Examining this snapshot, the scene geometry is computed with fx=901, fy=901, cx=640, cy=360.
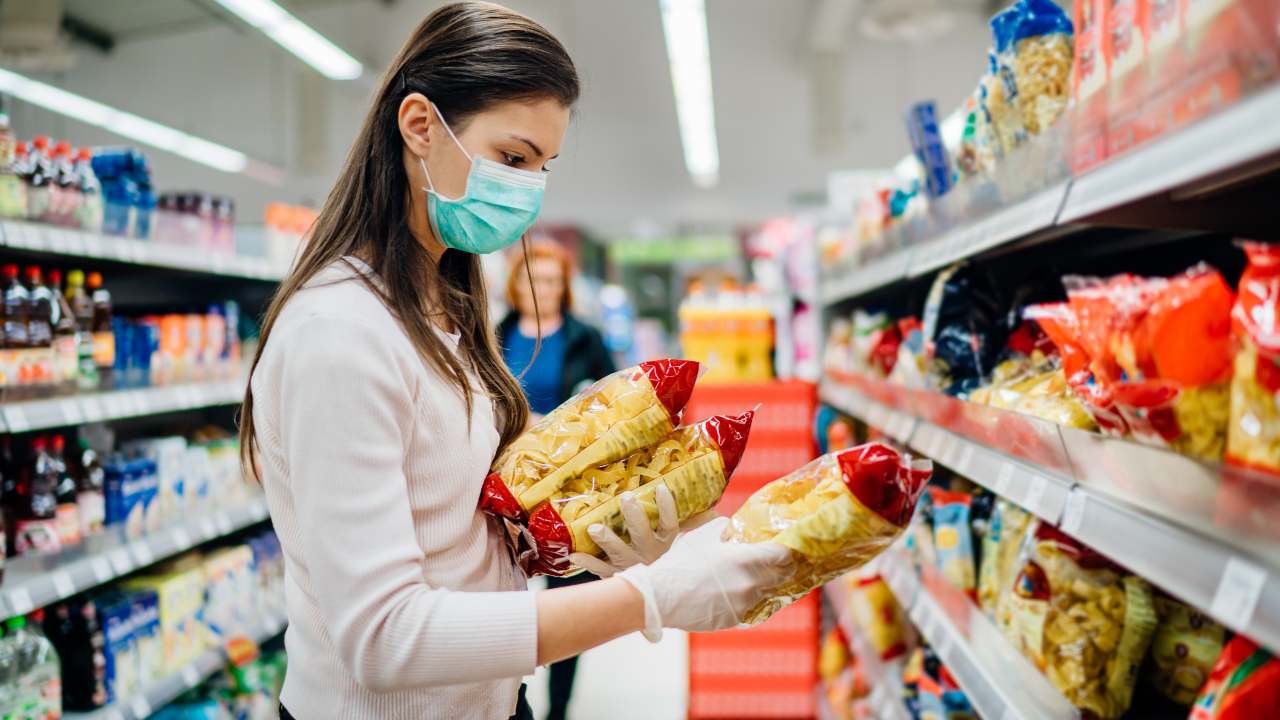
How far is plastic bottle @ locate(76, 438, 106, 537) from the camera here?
2.55 metres

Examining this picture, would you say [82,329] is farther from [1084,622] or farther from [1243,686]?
[1243,686]

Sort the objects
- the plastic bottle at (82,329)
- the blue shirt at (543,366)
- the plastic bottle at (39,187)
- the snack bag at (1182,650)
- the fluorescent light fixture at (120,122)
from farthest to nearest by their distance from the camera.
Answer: the fluorescent light fixture at (120,122), the blue shirt at (543,366), the plastic bottle at (82,329), the plastic bottle at (39,187), the snack bag at (1182,650)

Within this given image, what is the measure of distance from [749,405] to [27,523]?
2.37m

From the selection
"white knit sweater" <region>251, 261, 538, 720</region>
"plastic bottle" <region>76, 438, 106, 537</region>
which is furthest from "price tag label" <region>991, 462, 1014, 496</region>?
Answer: "plastic bottle" <region>76, 438, 106, 537</region>

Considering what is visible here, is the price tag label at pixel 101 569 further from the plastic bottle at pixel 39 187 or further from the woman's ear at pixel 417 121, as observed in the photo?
the woman's ear at pixel 417 121

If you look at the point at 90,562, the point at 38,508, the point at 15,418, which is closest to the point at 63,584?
the point at 90,562

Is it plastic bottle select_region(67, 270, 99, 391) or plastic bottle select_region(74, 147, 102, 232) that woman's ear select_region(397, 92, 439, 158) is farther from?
plastic bottle select_region(67, 270, 99, 391)

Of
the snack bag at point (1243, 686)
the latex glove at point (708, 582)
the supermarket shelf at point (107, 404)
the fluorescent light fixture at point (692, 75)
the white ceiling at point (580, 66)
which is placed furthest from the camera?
the white ceiling at point (580, 66)

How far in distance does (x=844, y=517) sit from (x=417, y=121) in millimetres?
758

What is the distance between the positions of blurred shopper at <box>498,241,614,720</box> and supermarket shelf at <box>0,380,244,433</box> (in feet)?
3.91

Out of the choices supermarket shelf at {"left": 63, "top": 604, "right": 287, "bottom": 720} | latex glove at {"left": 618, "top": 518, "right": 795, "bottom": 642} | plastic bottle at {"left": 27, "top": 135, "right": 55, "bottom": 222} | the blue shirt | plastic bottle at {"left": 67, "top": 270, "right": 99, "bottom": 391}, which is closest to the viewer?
latex glove at {"left": 618, "top": 518, "right": 795, "bottom": 642}

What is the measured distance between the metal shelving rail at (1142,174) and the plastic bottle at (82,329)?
228cm

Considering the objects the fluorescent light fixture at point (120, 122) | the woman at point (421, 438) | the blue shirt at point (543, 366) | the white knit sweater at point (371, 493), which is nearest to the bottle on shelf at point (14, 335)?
the woman at point (421, 438)

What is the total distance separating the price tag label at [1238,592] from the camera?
744mm
